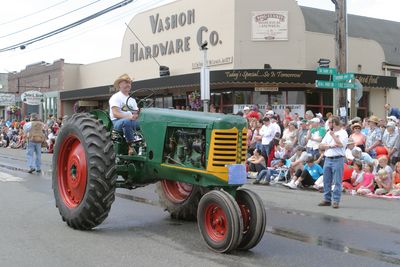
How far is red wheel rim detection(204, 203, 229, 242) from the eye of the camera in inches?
238

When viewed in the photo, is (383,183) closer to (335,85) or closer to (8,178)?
(335,85)

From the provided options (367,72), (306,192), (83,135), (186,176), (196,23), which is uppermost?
(196,23)

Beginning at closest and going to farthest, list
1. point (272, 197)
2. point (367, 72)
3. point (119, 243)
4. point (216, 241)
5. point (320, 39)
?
point (216, 241) < point (119, 243) < point (272, 197) < point (320, 39) < point (367, 72)

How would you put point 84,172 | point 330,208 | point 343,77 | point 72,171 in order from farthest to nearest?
point 343,77
point 330,208
point 72,171
point 84,172

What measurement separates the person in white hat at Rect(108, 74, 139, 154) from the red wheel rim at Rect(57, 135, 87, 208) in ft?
2.13

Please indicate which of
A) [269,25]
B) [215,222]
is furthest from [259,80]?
[215,222]

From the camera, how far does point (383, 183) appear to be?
11406mm

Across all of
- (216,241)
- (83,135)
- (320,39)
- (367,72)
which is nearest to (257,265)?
(216,241)

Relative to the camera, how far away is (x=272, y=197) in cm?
1106

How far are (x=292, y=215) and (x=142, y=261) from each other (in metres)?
3.85

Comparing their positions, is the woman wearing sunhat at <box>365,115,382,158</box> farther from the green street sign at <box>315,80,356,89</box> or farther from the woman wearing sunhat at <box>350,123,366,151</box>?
the green street sign at <box>315,80,356,89</box>

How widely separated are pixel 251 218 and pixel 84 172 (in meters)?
2.57

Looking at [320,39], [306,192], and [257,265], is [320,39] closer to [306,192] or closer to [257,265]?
[306,192]

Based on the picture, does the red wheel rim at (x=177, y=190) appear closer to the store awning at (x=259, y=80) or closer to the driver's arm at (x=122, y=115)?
the driver's arm at (x=122, y=115)
